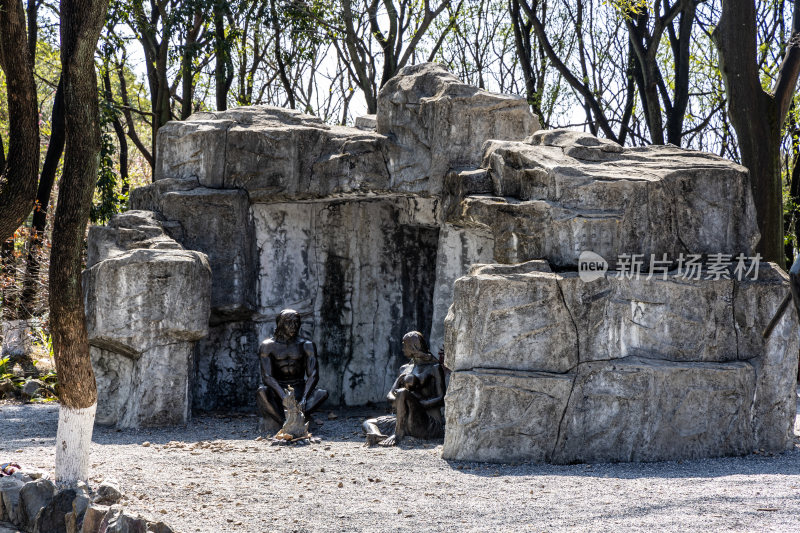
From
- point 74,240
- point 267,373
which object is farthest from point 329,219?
point 74,240

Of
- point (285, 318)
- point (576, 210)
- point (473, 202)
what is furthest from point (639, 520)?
point (285, 318)

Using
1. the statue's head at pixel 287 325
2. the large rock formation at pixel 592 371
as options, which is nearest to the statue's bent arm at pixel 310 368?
the statue's head at pixel 287 325

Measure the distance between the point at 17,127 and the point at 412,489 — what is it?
12.8 ft

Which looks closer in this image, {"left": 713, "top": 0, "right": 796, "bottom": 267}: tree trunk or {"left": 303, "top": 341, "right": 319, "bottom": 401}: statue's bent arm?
{"left": 303, "top": 341, "right": 319, "bottom": 401}: statue's bent arm

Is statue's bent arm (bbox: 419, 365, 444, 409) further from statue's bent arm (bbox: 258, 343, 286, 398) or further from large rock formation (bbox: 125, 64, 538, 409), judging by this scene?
large rock formation (bbox: 125, 64, 538, 409)

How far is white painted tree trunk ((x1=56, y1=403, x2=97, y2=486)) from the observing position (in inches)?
232

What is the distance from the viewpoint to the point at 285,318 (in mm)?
9328

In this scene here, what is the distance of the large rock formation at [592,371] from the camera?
7.09 m

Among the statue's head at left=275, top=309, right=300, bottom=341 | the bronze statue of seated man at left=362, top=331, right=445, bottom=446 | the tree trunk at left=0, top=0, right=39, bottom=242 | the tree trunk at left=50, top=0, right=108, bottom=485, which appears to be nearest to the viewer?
the tree trunk at left=50, top=0, right=108, bottom=485

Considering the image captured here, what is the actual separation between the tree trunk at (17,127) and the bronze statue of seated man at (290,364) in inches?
127

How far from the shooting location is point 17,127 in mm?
6656

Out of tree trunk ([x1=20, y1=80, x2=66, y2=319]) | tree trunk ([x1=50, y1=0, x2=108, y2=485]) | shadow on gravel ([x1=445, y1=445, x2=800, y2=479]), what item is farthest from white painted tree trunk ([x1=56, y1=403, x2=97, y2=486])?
tree trunk ([x1=20, y1=80, x2=66, y2=319])
